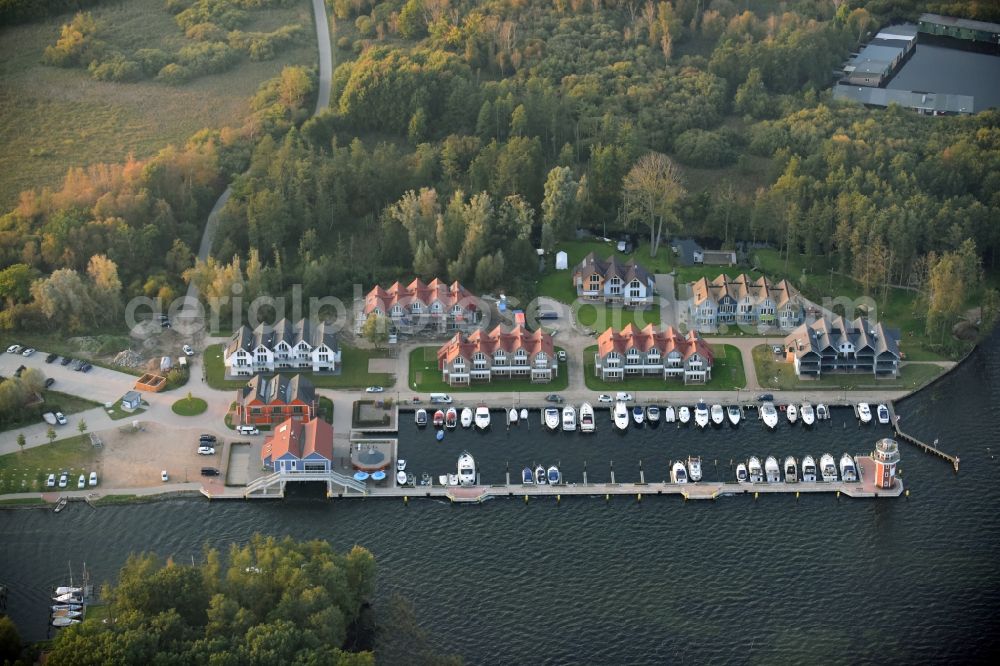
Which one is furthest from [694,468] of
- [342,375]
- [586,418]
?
[342,375]

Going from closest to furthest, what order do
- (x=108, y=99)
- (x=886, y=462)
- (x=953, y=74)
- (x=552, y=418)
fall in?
(x=886, y=462) → (x=552, y=418) → (x=108, y=99) → (x=953, y=74)

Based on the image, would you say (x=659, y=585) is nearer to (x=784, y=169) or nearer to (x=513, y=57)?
(x=784, y=169)

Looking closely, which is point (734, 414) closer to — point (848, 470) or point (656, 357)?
point (656, 357)

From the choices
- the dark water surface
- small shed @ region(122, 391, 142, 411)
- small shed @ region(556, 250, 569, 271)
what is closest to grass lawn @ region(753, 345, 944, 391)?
the dark water surface

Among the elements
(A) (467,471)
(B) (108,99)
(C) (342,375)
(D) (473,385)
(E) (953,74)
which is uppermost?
(E) (953,74)

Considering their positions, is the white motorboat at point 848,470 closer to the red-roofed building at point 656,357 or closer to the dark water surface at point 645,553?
the dark water surface at point 645,553
